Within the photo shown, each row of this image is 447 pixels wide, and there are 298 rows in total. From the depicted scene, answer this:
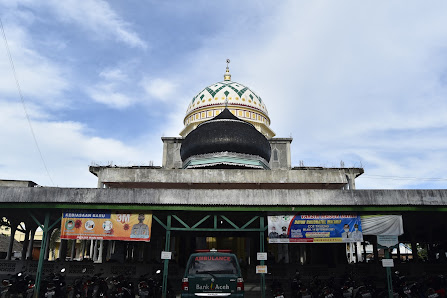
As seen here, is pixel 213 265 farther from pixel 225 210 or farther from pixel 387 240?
pixel 387 240

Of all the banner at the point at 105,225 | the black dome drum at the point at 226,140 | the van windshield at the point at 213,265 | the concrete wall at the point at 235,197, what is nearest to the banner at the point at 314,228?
the concrete wall at the point at 235,197

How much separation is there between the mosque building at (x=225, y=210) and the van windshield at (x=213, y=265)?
302 cm

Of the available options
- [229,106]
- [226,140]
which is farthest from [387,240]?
[229,106]

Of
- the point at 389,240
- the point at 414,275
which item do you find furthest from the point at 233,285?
the point at 414,275

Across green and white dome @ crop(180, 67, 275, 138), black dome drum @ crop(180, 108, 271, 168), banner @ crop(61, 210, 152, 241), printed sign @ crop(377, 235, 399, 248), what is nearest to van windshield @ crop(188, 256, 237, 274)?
banner @ crop(61, 210, 152, 241)

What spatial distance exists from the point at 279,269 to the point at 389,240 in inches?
208

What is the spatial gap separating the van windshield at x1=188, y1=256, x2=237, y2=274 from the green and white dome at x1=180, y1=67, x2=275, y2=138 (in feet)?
89.8

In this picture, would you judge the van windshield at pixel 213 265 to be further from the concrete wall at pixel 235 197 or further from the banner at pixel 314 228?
the banner at pixel 314 228

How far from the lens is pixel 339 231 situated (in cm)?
1321

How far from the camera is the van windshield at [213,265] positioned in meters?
9.60

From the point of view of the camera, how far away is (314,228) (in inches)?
521

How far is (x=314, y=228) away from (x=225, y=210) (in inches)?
135

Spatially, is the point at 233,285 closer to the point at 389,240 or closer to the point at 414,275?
the point at 389,240

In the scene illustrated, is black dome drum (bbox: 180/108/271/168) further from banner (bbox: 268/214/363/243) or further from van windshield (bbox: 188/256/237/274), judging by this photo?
van windshield (bbox: 188/256/237/274)
